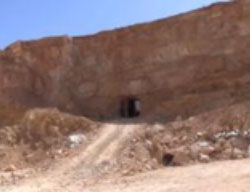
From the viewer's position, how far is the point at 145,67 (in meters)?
26.9

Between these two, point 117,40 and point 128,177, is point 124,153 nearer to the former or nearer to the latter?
point 128,177

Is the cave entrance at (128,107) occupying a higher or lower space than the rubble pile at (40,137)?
higher

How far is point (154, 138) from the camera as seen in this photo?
1889cm

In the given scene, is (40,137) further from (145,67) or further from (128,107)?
(145,67)

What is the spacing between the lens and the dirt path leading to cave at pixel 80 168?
16016mm

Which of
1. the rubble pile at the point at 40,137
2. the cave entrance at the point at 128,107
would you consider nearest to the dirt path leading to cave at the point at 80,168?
the rubble pile at the point at 40,137

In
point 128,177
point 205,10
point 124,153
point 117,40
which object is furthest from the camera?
point 117,40

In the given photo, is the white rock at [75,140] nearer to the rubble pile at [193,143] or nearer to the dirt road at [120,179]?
the dirt road at [120,179]

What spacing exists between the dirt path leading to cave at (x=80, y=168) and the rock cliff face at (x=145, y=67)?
14.5 ft

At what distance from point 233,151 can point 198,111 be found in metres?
6.92

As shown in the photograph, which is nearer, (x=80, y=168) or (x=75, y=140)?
(x=80, y=168)

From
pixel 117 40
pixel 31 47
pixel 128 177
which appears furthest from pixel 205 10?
pixel 128 177

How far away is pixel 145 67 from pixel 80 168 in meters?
10.6

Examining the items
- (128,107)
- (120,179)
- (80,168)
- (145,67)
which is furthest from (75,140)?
(145,67)
